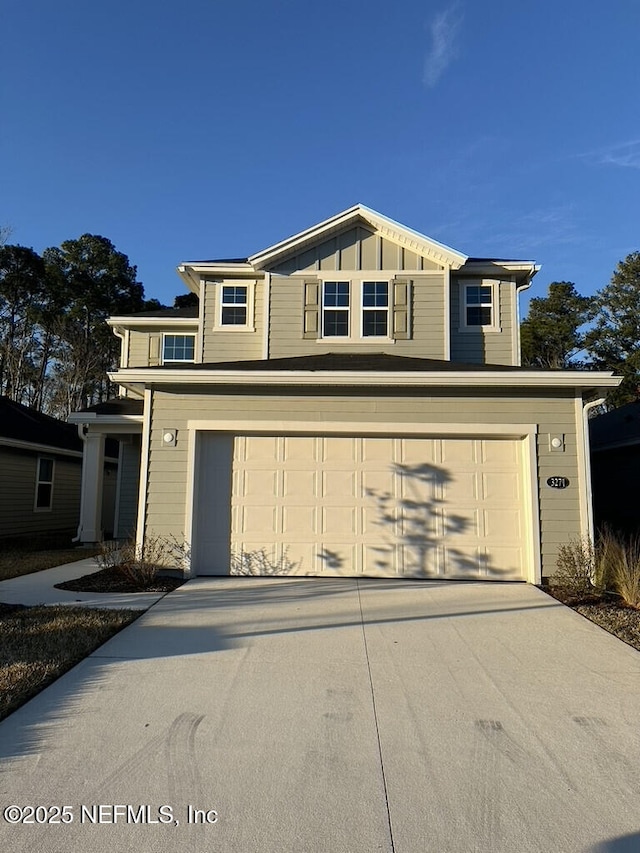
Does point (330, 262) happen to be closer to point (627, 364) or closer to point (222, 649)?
point (222, 649)

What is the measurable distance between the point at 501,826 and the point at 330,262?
1086cm

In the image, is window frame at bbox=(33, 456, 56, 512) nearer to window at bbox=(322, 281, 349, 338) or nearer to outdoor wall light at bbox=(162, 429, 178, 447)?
outdoor wall light at bbox=(162, 429, 178, 447)

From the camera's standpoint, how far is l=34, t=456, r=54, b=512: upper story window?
1543 cm

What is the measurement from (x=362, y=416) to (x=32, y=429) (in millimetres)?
11130

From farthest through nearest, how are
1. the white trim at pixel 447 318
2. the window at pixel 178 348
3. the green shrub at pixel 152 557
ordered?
1. the window at pixel 178 348
2. the white trim at pixel 447 318
3. the green shrub at pixel 152 557

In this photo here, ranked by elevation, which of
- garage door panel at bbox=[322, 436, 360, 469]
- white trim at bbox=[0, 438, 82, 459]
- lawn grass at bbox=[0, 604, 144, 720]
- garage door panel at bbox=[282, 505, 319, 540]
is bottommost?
lawn grass at bbox=[0, 604, 144, 720]

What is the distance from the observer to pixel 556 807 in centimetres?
270

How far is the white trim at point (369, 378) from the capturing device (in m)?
7.98

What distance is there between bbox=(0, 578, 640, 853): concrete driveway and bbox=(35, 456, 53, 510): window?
11487mm

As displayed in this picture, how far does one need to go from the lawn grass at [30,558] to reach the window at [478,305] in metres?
9.38

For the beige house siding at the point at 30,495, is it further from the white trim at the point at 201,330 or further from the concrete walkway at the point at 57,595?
the concrete walkway at the point at 57,595

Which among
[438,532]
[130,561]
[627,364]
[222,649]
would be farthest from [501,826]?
[627,364]

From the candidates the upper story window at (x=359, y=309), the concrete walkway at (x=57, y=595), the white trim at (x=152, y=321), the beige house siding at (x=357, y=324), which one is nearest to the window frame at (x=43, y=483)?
the white trim at (x=152, y=321)

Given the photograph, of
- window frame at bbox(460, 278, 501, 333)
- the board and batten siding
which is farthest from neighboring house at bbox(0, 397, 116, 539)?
window frame at bbox(460, 278, 501, 333)
